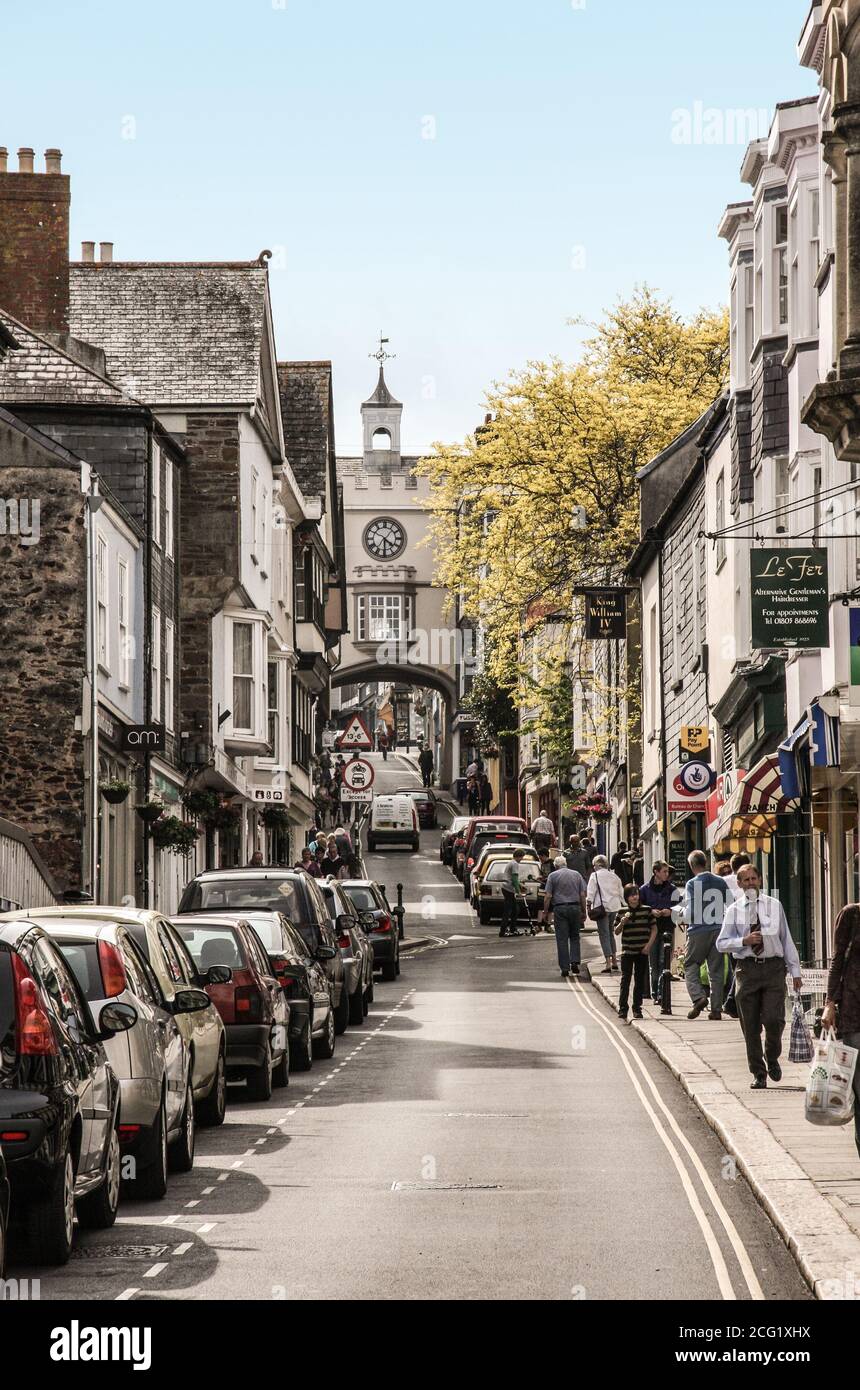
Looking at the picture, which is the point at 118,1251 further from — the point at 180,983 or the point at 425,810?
the point at 425,810

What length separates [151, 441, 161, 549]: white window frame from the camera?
38344 millimetres

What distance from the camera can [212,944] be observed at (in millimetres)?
18703

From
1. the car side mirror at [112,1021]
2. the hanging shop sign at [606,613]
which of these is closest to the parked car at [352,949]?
the car side mirror at [112,1021]

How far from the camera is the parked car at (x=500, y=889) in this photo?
156 ft

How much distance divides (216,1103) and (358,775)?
85.1 feet

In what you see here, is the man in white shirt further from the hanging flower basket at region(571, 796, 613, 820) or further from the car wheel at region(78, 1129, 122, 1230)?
the hanging flower basket at region(571, 796, 613, 820)

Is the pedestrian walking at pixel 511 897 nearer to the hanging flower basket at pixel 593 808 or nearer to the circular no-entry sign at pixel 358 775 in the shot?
the circular no-entry sign at pixel 358 775

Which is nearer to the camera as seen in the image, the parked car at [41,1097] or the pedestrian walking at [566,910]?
the parked car at [41,1097]

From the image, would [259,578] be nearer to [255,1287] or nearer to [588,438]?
[588,438]

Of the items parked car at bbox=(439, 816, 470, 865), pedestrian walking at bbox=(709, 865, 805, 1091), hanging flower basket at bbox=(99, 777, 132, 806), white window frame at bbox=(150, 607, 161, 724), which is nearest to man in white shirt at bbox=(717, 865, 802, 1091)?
pedestrian walking at bbox=(709, 865, 805, 1091)

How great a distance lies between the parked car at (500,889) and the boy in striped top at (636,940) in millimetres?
20988

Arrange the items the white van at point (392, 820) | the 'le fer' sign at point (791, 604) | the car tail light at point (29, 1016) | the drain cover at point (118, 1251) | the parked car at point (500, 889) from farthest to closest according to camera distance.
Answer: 1. the white van at point (392, 820)
2. the parked car at point (500, 889)
3. the 'le fer' sign at point (791, 604)
4. the drain cover at point (118, 1251)
5. the car tail light at point (29, 1016)

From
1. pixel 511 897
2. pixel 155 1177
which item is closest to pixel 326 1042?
pixel 155 1177
